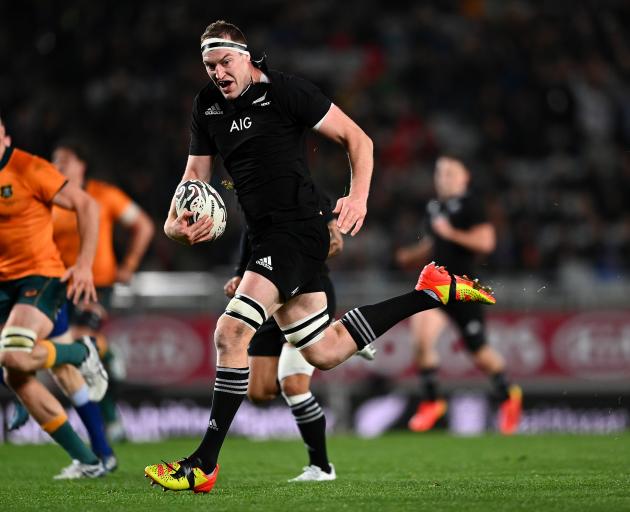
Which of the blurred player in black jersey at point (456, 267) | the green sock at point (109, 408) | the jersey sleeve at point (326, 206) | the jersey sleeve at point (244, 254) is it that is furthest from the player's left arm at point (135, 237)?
the jersey sleeve at point (326, 206)

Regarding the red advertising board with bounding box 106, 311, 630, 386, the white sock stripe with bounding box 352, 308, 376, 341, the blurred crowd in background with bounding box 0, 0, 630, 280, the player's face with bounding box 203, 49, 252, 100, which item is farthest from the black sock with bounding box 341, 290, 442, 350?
the blurred crowd in background with bounding box 0, 0, 630, 280

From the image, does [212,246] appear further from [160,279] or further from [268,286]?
[268,286]

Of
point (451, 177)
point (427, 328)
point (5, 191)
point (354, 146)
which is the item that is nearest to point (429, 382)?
point (427, 328)

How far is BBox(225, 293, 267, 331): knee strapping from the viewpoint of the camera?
563cm

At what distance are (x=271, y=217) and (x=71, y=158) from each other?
342 cm

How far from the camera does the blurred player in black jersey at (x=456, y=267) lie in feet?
35.1

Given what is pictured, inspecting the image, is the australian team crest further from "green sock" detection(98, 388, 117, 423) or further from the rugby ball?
"green sock" detection(98, 388, 117, 423)

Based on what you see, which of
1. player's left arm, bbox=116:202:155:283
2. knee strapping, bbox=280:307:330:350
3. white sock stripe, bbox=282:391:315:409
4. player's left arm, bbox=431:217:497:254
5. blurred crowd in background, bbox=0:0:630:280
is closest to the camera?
knee strapping, bbox=280:307:330:350

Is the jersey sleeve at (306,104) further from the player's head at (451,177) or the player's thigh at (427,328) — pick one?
the player's thigh at (427,328)

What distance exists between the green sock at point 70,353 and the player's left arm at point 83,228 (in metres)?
0.32

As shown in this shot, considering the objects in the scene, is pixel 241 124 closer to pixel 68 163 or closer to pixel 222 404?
pixel 222 404

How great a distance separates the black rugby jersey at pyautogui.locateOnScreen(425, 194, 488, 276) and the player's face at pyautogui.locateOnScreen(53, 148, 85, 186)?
364 cm

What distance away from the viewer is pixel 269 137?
233 inches

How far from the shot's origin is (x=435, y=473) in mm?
7039
